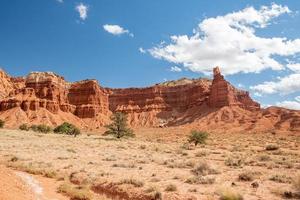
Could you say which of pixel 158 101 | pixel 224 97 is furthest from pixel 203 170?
pixel 158 101

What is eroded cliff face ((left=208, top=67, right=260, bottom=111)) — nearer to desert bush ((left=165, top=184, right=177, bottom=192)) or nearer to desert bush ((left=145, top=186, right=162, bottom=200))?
desert bush ((left=165, top=184, right=177, bottom=192))

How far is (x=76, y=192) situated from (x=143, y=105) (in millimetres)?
155998

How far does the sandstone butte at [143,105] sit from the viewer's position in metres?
119

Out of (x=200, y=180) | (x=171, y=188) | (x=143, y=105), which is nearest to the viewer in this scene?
(x=171, y=188)

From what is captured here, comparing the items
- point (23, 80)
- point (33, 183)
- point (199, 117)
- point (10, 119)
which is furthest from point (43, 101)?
point (33, 183)

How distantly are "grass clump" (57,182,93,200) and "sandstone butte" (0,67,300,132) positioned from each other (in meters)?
88.2

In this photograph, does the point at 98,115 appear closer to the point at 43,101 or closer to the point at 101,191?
the point at 43,101

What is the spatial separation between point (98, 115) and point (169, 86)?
39.3 metres

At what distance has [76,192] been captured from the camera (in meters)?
15.6

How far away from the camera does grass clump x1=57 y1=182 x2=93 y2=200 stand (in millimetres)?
15180

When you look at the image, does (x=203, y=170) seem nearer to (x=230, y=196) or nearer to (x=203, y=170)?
(x=203, y=170)

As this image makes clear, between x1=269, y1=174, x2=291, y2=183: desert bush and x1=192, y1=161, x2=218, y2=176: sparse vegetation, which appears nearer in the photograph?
x1=269, y1=174, x2=291, y2=183: desert bush

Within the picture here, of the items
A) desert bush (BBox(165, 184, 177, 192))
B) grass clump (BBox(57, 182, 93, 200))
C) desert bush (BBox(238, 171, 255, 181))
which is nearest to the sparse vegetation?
desert bush (BBox(238, 171, 255, 181))

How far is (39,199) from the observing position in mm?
14430
